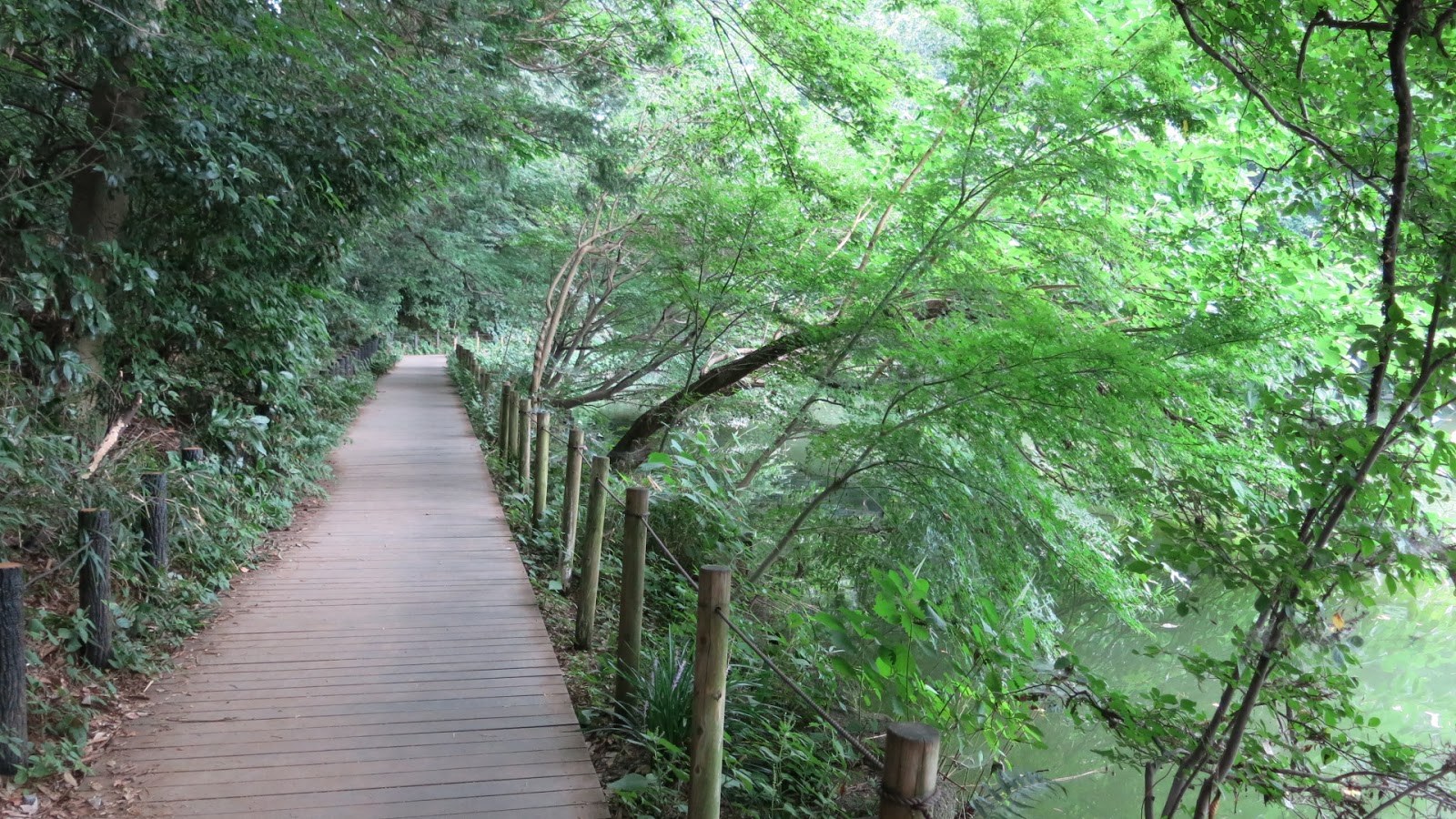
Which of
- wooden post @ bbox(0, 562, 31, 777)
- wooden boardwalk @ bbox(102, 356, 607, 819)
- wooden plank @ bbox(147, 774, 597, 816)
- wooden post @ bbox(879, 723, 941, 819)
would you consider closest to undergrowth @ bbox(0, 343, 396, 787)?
wooden post @ bbox(0, 562, 31, 777)

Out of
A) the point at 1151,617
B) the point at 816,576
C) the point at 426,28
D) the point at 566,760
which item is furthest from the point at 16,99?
the point at 1151,617

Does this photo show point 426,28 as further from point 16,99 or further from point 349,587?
point 349,587

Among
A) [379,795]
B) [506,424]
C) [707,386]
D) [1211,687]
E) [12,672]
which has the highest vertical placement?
[707,386]

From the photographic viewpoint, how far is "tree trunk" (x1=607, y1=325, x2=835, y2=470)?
764 cm

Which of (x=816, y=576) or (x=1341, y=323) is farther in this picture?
(x=816, y=576)

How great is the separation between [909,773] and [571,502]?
4607mm

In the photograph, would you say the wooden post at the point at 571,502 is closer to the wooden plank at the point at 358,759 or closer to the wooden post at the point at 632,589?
the wooden post at the point at 632,589

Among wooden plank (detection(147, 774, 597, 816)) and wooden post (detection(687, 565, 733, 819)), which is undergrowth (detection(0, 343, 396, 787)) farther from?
wooden post (detection(687, 565, 733, 819))

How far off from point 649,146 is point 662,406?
5.97 m

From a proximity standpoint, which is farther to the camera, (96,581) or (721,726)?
(96,581)

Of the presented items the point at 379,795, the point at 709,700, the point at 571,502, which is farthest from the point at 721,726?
the point at 571,502

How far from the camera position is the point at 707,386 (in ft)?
30.8

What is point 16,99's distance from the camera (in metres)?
5.93

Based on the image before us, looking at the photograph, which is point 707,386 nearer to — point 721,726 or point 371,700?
point 371,700
